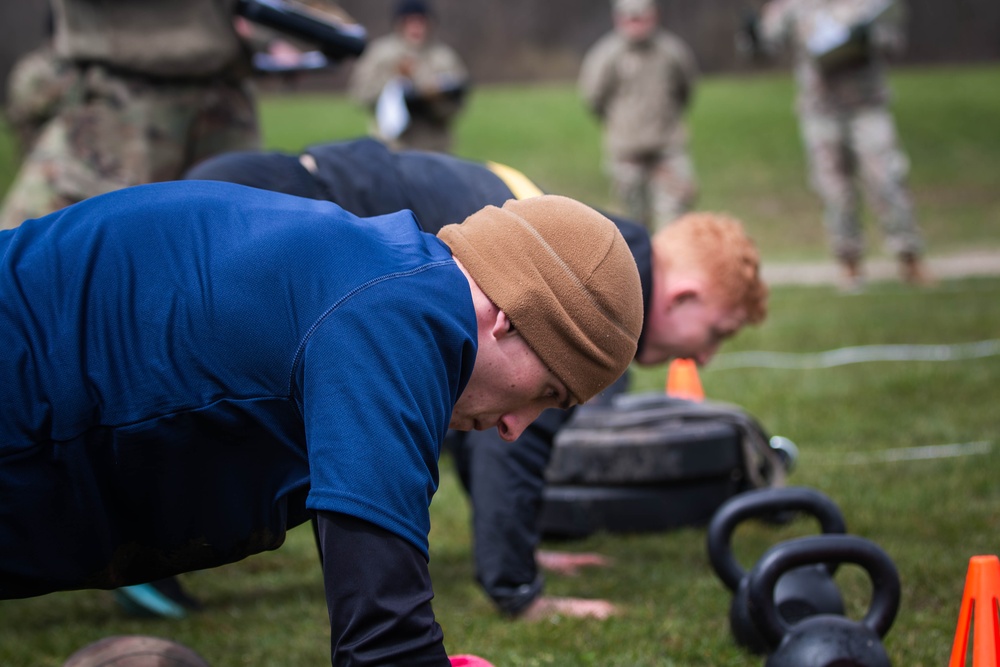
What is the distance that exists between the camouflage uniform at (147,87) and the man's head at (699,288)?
224cm

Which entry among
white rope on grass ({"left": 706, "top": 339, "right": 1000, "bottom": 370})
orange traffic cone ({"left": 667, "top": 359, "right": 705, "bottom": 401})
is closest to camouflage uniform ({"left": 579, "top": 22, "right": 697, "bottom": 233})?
white rope on grass ({"left": 706, "top": 339, "right": 1000, "bottom": 370})

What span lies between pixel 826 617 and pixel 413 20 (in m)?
8.77

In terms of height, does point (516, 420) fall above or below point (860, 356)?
above

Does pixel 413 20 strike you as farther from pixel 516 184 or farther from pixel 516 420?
pixel 516 420

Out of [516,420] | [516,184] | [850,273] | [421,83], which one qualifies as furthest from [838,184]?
[516,420]

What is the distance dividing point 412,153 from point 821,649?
177 cm

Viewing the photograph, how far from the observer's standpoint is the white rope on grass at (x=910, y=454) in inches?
183

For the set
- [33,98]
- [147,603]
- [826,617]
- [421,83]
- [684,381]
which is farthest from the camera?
[421,83]

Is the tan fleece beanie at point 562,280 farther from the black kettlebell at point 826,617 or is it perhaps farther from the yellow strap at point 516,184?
the yellow strap at point 516,184

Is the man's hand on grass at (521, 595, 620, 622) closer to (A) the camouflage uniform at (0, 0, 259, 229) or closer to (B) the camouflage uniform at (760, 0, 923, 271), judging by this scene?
(A) the camouflage uniform at (0, 0, 259, 229)

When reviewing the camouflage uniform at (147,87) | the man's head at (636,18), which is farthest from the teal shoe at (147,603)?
the man's head at (636,18)

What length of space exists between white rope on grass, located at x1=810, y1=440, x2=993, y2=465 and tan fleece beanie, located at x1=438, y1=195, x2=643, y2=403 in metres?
3.19

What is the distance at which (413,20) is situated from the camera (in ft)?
34.3

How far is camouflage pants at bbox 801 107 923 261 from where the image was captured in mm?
9109
